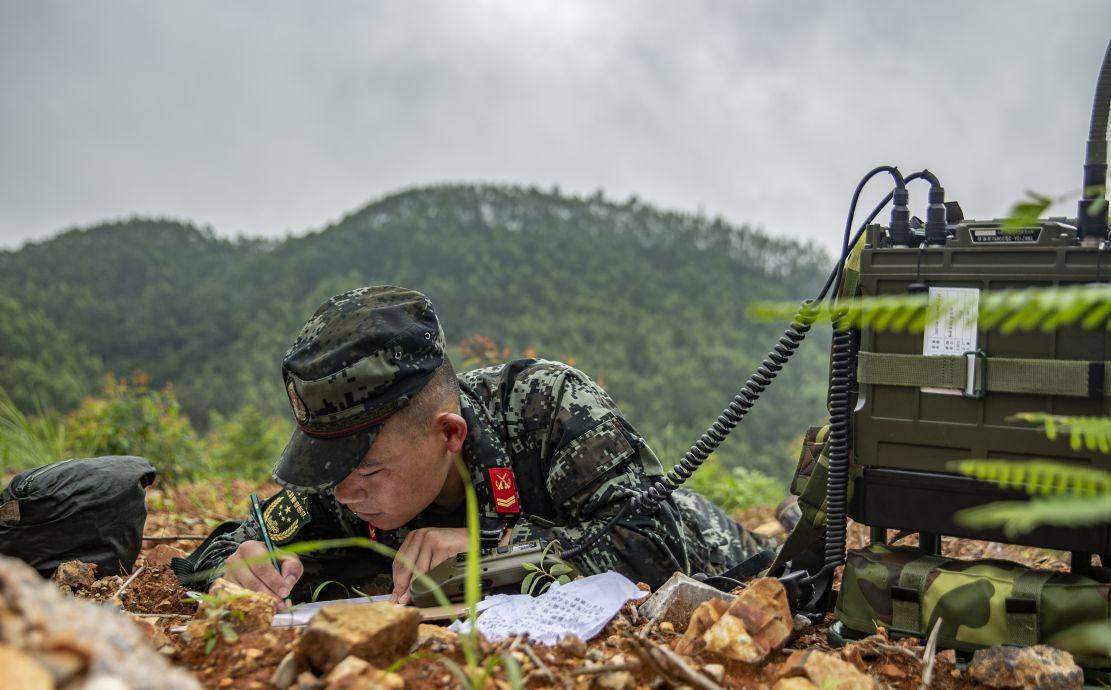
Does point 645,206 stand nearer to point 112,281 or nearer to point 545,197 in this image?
point 545,197

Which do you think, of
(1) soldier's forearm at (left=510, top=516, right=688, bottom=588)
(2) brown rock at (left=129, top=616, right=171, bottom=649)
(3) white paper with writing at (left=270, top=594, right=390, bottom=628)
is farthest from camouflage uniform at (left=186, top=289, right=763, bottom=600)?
(2) brown rock at (left=129, top=616, right=171, bottom=649)

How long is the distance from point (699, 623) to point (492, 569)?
742 mm

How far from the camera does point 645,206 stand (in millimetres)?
30391

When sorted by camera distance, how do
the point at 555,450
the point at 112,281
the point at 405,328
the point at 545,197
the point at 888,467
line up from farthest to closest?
the point at 545,197, the point at 112,281, the point at 555,450, the point at 405,328, the point at 888,467

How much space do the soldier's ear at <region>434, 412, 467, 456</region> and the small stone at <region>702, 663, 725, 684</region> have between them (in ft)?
3.84

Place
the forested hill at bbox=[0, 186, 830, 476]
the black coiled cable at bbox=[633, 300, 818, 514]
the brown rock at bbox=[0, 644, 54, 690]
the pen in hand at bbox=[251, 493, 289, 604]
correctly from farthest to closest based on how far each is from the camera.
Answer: the forested hill at bbox=[0, 186, 830, 476] < the pen in hand at bbox=[251, 493, 289, 604] < the black coiled cable at bbox=[633, 300, 818, 514] < the brown rock at bbox=[0, 644, 54, 690]

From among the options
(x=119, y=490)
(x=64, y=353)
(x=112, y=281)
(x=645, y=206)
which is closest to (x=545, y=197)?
(x=645, y=206)

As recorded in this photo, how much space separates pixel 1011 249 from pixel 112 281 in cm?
2741

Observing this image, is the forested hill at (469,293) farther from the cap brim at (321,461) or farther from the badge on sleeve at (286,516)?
the cap brim at (321,461)

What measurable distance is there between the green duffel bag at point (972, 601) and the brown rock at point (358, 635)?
1046 millimetres

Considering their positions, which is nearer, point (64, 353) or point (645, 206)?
point (64, 353)

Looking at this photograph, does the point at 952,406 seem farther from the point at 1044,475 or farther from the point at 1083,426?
the point at 1083,426

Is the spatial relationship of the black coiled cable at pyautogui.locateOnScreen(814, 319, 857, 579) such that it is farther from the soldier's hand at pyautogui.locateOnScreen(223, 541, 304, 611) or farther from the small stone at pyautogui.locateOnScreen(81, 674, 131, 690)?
the small stone at pyautogui.locateOnScreen(81, 674, 131, 690)

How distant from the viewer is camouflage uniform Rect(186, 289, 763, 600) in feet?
8.61
